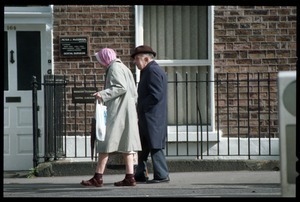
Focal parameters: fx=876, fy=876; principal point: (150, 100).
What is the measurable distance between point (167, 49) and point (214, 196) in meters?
4.64

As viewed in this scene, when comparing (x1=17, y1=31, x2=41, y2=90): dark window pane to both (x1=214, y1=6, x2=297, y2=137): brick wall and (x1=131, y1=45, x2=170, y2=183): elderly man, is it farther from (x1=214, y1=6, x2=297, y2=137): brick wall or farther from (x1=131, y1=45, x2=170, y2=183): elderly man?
(x1=131, y1=45, x2=170, y2=183): elderly man

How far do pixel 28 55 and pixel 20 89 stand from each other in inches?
20.9

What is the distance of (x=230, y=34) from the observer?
12.8 meters

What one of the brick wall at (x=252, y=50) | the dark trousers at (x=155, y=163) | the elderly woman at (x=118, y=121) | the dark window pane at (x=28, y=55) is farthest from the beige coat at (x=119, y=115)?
the dark window pane at (x=28, y=55)

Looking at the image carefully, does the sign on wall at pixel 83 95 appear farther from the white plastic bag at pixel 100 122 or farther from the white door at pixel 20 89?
the white plastic bag at pixel 100 122

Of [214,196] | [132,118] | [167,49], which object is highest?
[167,49]

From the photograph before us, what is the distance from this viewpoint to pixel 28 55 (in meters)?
13.3

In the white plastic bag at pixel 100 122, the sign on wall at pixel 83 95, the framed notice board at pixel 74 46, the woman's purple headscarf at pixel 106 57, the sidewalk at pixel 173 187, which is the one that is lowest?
the sidewalk at pixel 173 187

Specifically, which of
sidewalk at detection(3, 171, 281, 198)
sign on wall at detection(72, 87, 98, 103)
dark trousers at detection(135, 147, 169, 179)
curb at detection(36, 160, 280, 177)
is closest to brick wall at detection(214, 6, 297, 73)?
curb at detection(36, 160, 280, 177)

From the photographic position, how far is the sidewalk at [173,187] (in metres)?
9.23

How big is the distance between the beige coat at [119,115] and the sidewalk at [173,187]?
1.60 feet

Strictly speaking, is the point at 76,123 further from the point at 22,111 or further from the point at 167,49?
the point at 167,49

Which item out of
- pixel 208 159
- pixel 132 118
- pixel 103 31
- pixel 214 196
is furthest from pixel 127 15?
pixel 214 196

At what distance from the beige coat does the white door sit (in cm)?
341
